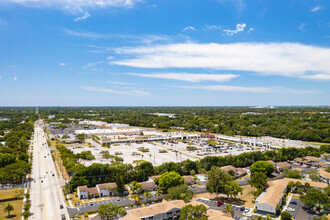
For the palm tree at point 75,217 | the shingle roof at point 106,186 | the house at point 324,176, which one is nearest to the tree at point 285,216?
the house at point 324,176

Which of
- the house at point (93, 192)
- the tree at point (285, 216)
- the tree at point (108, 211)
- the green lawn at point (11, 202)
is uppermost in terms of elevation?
the tree at point (108, 211)

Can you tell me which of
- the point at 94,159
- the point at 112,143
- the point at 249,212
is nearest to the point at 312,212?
the point at 249,212

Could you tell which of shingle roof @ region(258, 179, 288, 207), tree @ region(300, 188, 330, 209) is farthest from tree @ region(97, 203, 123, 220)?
tree @ region(300, 188, 330, 209)

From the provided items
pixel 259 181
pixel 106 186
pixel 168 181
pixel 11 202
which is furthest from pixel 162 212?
pixel 11 202

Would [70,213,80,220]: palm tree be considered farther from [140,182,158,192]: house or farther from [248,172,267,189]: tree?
[248,172,267,189]: tree

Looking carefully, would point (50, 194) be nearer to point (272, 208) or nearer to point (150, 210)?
point (150, 210)

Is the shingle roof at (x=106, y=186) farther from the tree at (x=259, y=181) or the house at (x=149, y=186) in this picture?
the tree at (x=259, y=181)
